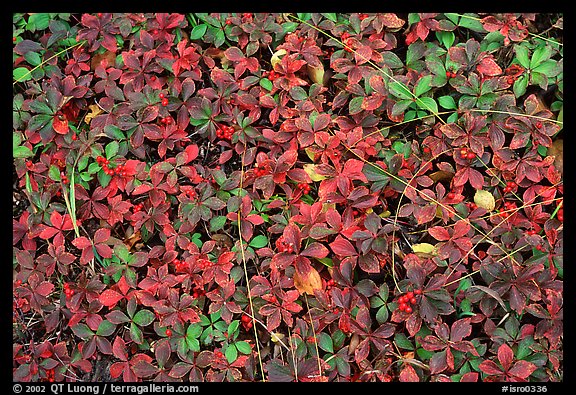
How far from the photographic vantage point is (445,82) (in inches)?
79.4

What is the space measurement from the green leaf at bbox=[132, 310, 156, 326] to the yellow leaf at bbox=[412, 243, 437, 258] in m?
0.98

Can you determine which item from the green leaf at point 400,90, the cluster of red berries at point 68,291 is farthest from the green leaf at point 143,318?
the green leaf at point 400,90

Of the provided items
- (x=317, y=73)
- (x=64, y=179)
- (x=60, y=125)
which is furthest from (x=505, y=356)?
(x=60, y=125)

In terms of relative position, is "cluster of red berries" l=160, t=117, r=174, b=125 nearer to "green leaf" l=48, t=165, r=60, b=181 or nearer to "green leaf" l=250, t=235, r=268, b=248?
"green leaf" l=48, t=165, r=60, b=181

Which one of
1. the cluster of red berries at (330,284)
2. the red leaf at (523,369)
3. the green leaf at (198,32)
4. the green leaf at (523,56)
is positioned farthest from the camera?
the green leaf at (198,32)

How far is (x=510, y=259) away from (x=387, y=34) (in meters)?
0.95

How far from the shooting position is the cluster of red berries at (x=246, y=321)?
1930 mm

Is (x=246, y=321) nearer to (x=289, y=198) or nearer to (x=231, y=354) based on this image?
(x=231, y=354)

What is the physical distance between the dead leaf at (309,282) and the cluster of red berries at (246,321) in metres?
0.21

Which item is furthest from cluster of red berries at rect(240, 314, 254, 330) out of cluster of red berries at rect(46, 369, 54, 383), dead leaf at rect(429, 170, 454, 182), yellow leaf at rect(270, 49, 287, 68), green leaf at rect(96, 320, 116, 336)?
yellow leaf at rect(270, 49, 287, 68)

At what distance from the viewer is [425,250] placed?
1934mm

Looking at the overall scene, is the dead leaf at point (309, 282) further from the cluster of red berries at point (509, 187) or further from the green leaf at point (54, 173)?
the green leaf at point (54, 173)
